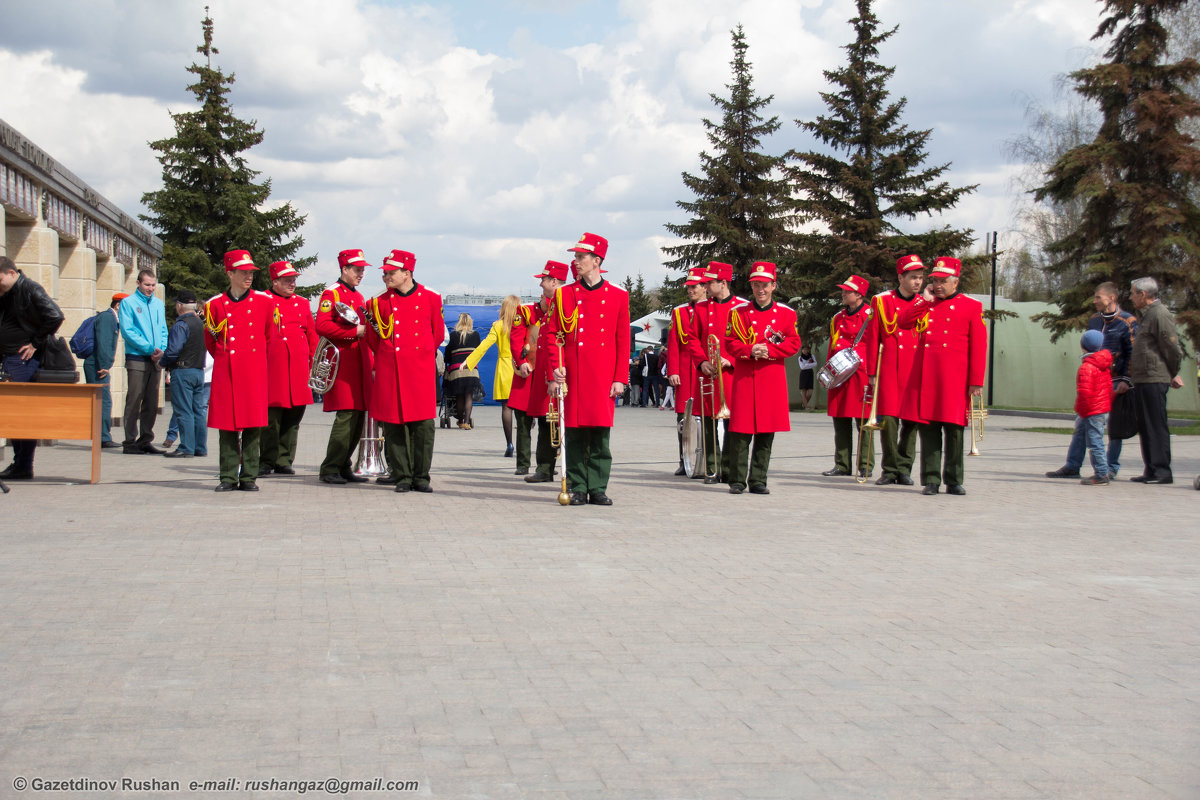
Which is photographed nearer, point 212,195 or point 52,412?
point 52,412

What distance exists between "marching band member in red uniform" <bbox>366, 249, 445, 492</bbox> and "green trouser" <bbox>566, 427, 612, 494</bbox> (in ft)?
4.51

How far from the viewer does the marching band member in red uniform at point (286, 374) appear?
12.8 metres

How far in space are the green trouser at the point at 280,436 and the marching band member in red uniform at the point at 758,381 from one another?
Answer: 14.5 feet

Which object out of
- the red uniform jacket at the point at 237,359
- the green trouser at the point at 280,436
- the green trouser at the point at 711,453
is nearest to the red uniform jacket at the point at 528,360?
the green trouser at the point at 711,453

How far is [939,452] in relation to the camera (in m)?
12.2

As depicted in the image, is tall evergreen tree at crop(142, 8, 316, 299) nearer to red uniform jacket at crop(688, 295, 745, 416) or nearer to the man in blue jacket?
the man in blue jacket

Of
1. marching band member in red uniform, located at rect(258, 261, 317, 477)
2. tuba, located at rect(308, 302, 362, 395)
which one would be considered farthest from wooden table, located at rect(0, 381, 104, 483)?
tuba, located at rect(308, 302, 362, 395)

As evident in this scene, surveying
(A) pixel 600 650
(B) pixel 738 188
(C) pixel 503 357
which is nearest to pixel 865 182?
(B) pixel 738 188

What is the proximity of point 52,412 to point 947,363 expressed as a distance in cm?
827

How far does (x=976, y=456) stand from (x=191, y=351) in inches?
398

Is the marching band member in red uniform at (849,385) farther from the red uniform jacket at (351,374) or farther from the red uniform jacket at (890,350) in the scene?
the red uniform jacket at (351,374)

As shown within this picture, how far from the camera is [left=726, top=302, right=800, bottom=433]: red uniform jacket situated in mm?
11750

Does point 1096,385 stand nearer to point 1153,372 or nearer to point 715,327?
point 1153,372

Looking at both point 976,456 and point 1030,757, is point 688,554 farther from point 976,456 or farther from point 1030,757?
point 976,456
